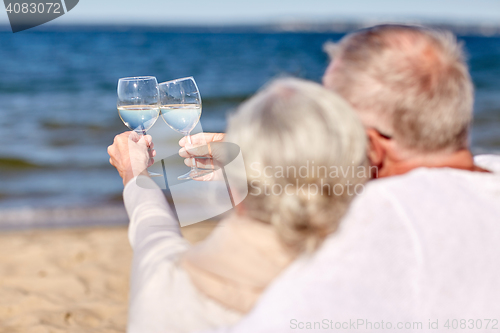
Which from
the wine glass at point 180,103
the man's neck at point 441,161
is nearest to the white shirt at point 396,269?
the man's neck at point 441,161

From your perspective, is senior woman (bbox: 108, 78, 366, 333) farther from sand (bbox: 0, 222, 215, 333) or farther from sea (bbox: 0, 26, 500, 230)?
sand (bbox: 0, 222, 215, 333)

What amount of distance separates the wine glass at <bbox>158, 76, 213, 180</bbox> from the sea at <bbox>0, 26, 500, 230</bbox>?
17 cm

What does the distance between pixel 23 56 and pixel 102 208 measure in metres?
20.3

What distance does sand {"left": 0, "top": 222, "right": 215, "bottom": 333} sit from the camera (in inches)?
130

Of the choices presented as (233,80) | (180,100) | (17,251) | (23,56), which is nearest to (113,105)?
(233,80)

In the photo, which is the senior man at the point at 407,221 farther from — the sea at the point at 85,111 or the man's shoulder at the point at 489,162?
the man's shoulder at the point at 489,162

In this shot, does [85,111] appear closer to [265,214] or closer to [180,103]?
[180,103]

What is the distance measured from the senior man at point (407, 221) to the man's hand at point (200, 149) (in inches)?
34.5

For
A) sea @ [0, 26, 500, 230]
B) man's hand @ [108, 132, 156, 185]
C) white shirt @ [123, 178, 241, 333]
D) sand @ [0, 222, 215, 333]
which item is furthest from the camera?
sea @ [0, 26, 500, 230]

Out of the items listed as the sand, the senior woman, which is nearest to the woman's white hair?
the senior woman

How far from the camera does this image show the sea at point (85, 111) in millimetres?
5605

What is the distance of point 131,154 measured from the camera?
191 cm

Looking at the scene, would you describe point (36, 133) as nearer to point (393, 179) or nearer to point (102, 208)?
point (102, 208)

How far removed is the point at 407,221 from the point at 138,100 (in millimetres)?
1312
